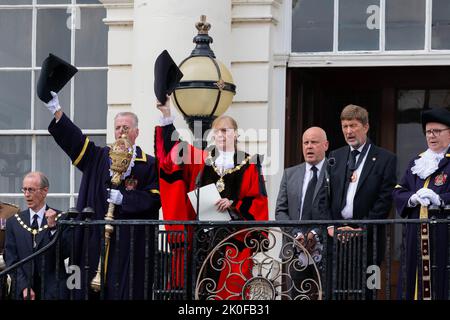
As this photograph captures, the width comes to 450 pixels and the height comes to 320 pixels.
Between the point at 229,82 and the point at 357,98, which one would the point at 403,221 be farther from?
the point at 357,98

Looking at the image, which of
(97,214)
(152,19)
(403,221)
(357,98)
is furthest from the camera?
(357,98)

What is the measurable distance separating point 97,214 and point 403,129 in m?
4.62

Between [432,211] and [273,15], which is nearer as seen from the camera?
[432,211]

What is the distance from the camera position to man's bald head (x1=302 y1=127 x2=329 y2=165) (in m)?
13.5

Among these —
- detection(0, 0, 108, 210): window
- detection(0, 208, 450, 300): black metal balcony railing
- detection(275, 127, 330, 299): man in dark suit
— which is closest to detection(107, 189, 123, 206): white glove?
detection(0, 208, 450, 300): black metal balcony railing

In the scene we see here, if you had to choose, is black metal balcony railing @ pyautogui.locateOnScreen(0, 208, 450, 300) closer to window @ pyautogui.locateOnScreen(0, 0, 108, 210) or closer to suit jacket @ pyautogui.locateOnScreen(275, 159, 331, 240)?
suit jacket @ pyautogui.locateOnScreen(275, 159, 331, 240)

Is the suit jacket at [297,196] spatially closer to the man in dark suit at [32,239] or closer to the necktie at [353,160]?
the necktie at [353,160]

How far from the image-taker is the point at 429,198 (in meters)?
12.5

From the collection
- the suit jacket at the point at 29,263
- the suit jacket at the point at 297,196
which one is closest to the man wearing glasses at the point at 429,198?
A: the suit jacket at the point at 297,196

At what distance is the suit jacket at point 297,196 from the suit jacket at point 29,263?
189 centimetres

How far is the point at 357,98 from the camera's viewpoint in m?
17.3

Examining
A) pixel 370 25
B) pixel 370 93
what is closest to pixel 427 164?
pixel 370 25

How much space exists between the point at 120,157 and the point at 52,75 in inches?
36.6

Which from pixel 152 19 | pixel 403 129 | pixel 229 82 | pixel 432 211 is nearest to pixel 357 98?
pixel 403 129
